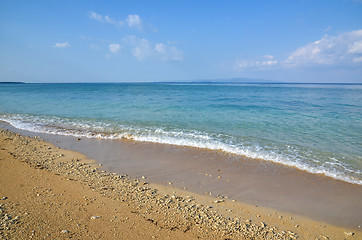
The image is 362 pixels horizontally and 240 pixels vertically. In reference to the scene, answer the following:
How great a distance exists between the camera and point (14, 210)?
4176 millimetres

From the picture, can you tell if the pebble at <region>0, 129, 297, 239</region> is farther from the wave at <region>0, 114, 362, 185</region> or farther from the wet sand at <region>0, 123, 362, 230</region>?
the wave at <region>0, 114, 362, 185</region>

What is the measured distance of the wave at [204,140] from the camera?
7391 mm

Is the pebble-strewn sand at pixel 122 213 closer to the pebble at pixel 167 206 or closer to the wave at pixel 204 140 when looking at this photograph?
the pebble at pixel 167 206

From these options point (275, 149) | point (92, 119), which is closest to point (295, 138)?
point (275, 149)

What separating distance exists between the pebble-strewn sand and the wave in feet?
11.9

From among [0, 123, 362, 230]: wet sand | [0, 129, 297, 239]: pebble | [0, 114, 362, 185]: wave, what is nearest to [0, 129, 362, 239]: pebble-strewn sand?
[0, 129, 297, 239]: pebble

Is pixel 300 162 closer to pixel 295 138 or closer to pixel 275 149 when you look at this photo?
pixel 275 149

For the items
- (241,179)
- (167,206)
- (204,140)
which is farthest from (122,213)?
(204,140)

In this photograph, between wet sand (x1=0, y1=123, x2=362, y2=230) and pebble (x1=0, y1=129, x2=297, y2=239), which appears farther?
wet sand (x1=0, y1=123, x2=362, y2=230)

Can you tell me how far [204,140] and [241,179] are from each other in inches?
163

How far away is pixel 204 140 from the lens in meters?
10.4

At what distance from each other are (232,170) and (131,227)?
14.5ft

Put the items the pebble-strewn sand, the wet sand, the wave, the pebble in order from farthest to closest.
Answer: the wave < the wet sand < the pebble < the pebble-strewn sand

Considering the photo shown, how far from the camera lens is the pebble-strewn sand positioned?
3785 mm
